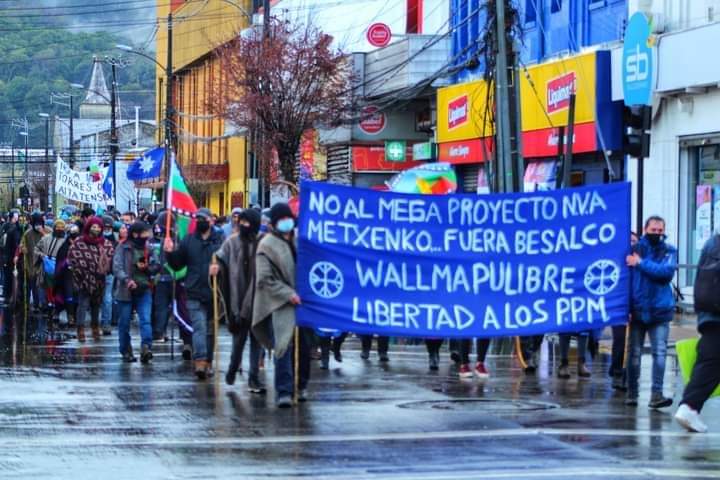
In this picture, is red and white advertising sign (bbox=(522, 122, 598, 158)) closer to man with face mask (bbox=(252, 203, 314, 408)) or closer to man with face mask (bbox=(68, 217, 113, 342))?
man with face mask (bbox=(68, 217, 113, 342))

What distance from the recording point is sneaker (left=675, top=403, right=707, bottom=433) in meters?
12.4

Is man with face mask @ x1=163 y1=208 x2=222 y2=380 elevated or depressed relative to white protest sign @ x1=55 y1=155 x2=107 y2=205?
depressed

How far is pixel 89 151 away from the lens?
111 meters

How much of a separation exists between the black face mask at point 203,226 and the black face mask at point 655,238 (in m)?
5.05

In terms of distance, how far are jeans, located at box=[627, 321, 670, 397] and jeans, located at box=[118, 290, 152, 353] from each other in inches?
249

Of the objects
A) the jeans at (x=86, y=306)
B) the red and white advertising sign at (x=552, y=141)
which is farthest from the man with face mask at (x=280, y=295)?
the red and white advertising sign at (x=552, y=141)

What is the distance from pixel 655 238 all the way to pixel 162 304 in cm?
728

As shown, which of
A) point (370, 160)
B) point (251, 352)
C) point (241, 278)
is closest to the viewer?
point (251, 352)

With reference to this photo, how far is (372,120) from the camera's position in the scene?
43.3 meters

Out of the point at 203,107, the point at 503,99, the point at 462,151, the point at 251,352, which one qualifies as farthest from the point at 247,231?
the point at 203,107

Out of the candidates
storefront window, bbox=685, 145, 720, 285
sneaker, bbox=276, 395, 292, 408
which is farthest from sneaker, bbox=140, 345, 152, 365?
storefront window, bbox=685, 145, 720, 285

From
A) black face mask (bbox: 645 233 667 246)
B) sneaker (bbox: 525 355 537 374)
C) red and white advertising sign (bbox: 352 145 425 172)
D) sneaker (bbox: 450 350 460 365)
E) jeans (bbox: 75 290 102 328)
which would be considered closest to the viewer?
black face mask (bbox: 645 233 667 246)

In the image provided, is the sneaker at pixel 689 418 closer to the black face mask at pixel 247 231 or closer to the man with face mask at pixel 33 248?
the black face mask at pixel 247 231

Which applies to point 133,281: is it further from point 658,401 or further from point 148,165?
point 148,165
